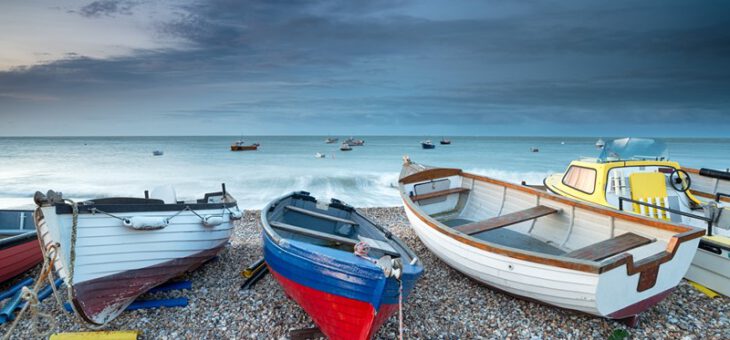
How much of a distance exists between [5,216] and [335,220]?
6937 mm

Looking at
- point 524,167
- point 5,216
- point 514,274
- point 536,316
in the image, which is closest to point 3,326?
point 5,216

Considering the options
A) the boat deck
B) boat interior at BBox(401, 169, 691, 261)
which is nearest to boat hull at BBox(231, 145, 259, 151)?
boat interior at BBox(401, 169, 691, 261)

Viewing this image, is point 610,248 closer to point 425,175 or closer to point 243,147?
point 425,175

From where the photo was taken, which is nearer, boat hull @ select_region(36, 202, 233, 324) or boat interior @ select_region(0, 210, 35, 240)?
boat hull @ select_region(36, 202, 233, 324)

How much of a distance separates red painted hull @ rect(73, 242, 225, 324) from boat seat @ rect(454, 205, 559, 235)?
15.0 ft

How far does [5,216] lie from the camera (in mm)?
7074

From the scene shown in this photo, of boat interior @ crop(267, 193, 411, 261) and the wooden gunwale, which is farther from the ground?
the wooden gunwale

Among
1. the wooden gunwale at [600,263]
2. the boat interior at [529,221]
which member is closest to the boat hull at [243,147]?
the boat interior at [529,221]

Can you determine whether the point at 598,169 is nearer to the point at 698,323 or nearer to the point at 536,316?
the point at 698,323

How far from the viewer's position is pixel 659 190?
21.4 feet

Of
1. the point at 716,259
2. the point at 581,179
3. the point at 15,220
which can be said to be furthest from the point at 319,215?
the point at 15,220

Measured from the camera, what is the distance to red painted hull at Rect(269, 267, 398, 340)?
354cm

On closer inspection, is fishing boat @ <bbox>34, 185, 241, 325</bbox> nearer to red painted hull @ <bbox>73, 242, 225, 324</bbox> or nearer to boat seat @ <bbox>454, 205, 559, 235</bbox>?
red painted hull @ <bbox>73, 242, 225, 324</bbox>

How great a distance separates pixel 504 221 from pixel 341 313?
3406 millimetres
